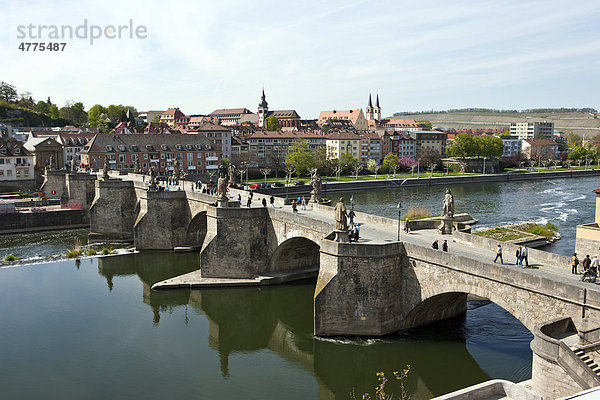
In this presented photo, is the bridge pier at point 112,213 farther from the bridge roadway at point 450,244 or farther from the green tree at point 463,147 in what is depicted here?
the green tree at point 463,147

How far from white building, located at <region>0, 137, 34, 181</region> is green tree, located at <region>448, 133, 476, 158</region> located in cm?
9817

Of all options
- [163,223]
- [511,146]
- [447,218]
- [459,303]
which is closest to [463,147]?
[511,146]

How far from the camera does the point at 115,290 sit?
125ft

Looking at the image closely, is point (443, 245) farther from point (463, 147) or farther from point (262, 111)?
point (262, 111)

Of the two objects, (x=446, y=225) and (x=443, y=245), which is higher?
(x=446, y=225)

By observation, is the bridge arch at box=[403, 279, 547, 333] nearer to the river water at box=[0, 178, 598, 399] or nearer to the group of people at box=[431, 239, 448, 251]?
the river water at box=[0, 178, 598, 399]

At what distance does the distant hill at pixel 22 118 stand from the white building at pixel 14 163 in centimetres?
5426

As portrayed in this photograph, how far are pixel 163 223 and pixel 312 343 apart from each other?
24097 millimetres

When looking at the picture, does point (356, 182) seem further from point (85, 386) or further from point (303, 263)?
point (85, 386)

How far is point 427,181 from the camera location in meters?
111

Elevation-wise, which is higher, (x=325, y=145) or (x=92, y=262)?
(x=325, y=145)

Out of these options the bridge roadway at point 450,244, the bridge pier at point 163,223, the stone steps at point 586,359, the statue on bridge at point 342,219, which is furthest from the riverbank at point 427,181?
the stone steps at point 586,359

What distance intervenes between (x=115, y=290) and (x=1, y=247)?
18862 mm

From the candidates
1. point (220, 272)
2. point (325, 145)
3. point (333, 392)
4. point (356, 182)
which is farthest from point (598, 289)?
point (325, 145)
